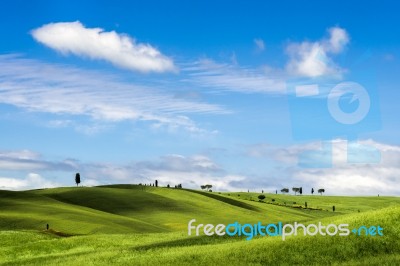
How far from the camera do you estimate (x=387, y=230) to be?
44.2 m

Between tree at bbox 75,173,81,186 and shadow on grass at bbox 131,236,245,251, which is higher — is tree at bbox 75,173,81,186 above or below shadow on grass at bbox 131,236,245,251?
above

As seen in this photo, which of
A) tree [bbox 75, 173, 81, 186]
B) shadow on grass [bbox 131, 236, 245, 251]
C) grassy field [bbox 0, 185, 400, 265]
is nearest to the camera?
grassy field [bbox 0, 185, 400, 265]

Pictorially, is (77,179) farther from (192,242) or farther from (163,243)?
(192,242)

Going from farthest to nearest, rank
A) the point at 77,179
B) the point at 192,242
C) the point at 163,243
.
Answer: the point at 77,179, the point at 163,243, the point at 192,242

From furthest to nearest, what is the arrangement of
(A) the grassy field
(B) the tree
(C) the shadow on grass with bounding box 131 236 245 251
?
(B) the tree < (C) the shadow on grass with bounding box 131 236 245 251 < (A) the grassy field

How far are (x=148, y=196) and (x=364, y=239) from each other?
105 m

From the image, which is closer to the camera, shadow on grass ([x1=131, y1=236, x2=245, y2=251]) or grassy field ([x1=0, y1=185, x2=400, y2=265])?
grassy field ([x1=0, y1=185, x2=400, y2=265])

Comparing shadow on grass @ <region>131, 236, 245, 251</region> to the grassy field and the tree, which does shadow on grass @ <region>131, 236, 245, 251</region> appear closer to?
the grassy field

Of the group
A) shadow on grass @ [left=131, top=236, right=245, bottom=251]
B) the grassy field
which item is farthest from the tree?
shadow on grass @ [left=131, top=236, right=245, bottom=251]

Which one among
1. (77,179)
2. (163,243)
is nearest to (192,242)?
(163,243)

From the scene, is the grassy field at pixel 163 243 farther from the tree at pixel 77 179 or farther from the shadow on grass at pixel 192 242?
the tree at pixel 77 179

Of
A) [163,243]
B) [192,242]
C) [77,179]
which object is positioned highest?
[77,179]

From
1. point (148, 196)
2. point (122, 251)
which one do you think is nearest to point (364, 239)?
point (122, 251)

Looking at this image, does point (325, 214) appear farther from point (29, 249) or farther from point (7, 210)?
point (29, 249)
